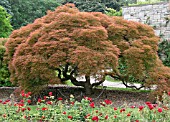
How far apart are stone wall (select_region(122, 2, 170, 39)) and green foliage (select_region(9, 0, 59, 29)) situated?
10721 millimetres

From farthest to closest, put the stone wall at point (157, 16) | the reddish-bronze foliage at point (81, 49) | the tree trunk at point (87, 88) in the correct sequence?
the stone wall at point (157, 16) → the tree trunk at point (87, 88) → the reddish-bronze foliage at point (81, 49)

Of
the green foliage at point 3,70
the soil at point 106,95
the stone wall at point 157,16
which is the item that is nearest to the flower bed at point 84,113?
the soil at point 106,95

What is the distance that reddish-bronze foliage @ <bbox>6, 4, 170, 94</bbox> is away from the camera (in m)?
5.80

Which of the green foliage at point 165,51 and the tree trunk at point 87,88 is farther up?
the green foliage at point 165,51

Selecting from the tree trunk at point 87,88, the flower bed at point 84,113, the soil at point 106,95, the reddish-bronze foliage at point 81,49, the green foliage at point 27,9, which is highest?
the green foliage at point 27,9

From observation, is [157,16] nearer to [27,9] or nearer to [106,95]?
[106,95]

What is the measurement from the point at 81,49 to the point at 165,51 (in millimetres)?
5876

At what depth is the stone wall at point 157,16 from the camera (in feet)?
35.0

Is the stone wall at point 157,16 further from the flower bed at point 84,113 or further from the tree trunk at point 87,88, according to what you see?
the flower bed at point 84,113

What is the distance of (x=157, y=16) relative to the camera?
10875 millimetres

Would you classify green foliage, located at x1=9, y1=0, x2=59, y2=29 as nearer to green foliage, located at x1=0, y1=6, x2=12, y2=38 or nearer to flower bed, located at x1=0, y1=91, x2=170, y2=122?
green foliage, located at x1=0, y1=6, x2=12, y2=38

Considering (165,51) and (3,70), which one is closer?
(3,70)

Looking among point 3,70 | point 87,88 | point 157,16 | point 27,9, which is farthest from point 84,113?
point 27,9

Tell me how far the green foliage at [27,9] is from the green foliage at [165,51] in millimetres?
11801
